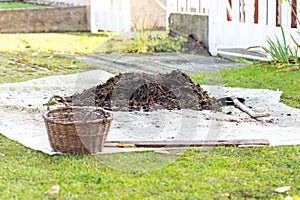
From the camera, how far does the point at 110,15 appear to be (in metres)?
16.0

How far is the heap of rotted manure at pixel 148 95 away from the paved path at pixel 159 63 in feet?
8.58

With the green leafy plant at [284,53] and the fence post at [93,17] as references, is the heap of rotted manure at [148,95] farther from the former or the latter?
the fence post at [93,17]

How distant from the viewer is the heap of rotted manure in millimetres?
6742

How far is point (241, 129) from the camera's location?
596 cm

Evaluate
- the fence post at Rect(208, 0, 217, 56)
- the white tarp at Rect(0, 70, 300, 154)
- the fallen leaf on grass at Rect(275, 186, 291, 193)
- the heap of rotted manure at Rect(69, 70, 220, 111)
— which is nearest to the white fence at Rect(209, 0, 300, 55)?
the fence post at Rect(208, 0, 217, 56)

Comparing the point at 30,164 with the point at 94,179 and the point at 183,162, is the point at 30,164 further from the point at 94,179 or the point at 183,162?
the point at 183,162

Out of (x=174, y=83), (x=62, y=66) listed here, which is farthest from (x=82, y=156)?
(x=62, y=66)

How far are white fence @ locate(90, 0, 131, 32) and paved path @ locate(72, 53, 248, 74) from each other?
3.46 metres

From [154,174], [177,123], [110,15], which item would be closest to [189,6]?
[110,15]

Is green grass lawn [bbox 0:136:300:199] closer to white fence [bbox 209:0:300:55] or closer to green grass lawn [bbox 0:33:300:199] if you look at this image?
green grass lawn [bbox 0:33:300:199]

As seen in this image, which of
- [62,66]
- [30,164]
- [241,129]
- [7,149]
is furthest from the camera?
[62,66]

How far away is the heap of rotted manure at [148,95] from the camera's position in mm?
6742

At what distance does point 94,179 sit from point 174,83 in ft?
9.11

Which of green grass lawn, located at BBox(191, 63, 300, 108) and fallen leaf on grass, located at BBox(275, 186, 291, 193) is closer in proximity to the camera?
fallen leaf on grass, located at BBox(275, 186, 291, 193)
